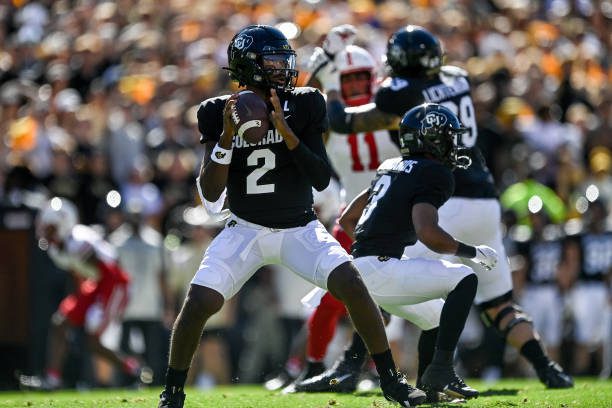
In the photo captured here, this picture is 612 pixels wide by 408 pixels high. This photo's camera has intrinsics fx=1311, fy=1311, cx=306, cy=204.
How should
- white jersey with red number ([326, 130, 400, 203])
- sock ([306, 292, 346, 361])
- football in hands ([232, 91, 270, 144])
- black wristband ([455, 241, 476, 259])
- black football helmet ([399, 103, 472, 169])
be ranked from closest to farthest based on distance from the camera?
football in hands ([232, 91, 270, 144]), black wristband ([455, 241, 476, 259]), black football helmet ([399, 103, 472, 169]), sock ([306, 292, 346, 361]), white jersey with red number ([326, 130, 400, 203])

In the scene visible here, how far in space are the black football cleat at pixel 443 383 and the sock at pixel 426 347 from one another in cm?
52

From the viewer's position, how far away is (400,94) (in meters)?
8.01


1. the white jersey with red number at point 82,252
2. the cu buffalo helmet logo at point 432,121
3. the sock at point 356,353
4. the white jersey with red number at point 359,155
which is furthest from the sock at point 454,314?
the white jersey with red number at point 82,252

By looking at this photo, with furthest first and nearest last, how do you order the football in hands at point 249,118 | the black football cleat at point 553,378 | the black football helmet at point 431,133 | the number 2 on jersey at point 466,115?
the black football cleat at point 553,378
the number 2 on jersey at point 466,115
the black football helmet at point 431,133
the football in hands at point 249,118

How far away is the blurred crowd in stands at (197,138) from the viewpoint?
517 inches

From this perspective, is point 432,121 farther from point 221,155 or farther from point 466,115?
point 221,155

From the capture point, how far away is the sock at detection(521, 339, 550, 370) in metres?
8.37

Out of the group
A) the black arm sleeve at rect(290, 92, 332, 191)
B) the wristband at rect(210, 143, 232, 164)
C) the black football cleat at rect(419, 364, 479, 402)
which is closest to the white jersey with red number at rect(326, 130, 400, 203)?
the black arm sleeve at rect(290, 92, 332, 191)

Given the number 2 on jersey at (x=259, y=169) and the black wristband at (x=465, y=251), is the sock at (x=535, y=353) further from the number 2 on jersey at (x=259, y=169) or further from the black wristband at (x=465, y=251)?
the number 2 on jersey at (x=259, y=169)

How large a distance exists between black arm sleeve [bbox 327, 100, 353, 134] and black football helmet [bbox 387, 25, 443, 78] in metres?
0.42

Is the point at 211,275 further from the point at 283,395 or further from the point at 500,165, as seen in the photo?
the point at 500,165

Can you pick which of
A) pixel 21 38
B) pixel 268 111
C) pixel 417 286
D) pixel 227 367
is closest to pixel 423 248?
pixel 417 286

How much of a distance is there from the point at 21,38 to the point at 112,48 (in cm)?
106

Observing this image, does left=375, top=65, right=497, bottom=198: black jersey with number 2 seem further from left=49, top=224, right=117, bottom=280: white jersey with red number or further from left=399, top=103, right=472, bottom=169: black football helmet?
left=49, top=224, right=117, bottom=280: white jersey with red number
